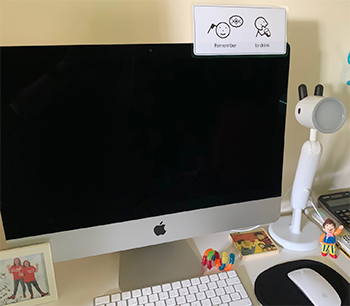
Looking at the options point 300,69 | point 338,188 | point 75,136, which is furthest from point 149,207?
point 338,188

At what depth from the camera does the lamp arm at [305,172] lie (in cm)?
77

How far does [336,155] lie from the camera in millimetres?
1026

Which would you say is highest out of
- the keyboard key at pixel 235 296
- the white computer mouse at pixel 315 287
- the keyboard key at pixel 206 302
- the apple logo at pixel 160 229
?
the apple logo at pixel 160 229

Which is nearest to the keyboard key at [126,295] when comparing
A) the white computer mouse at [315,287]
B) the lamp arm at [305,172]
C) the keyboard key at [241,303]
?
the keyboard key at [241,303]

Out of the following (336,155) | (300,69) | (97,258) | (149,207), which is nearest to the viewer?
(149,207)

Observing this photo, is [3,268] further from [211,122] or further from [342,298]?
[342,298]

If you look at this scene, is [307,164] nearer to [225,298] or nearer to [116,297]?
[225,298]

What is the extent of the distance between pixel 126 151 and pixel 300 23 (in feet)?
1.97

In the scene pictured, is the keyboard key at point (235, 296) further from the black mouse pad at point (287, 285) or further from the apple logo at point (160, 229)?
the apple logo at point (160, 229)

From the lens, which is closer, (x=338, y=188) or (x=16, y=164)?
(x=16, y=164)

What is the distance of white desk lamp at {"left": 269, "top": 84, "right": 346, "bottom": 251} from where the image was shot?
0.71 meters

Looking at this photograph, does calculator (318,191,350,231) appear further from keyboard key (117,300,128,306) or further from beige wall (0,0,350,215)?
keyboard key (117,300,128,306)

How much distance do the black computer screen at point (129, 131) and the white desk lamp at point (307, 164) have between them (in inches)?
2.6

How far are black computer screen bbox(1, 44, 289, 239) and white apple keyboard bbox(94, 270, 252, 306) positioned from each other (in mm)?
155
